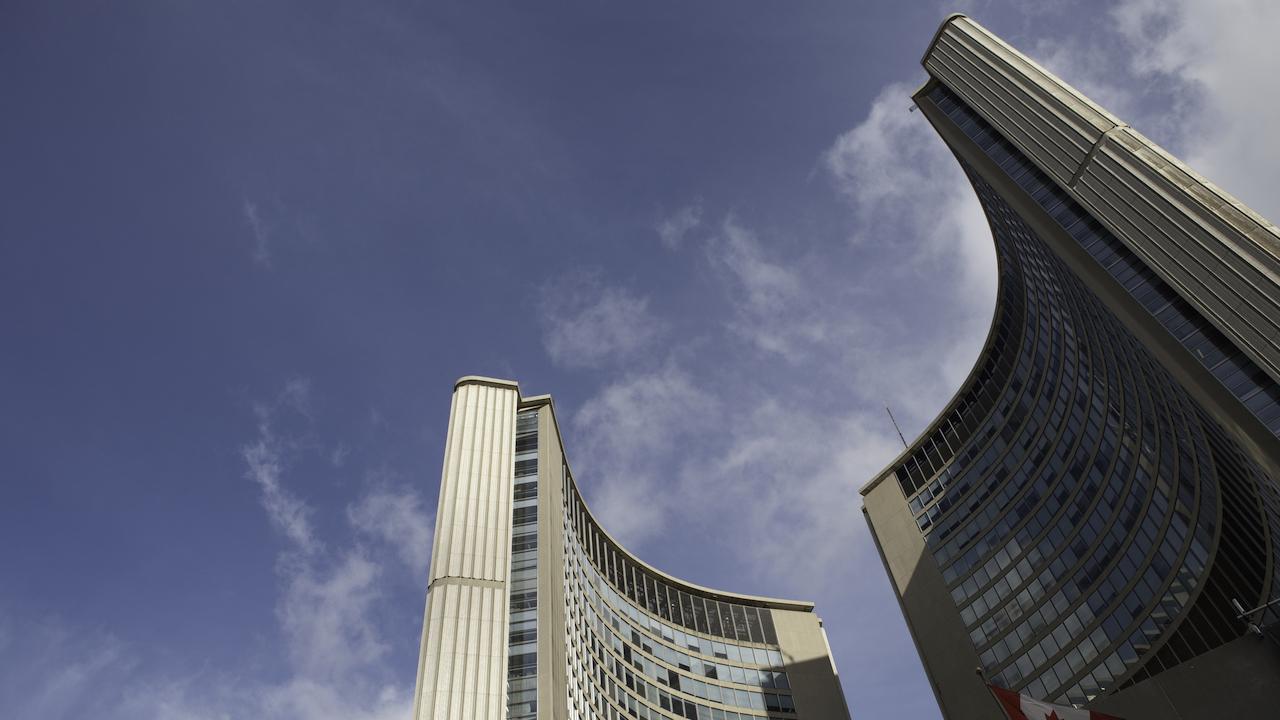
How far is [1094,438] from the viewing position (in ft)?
268

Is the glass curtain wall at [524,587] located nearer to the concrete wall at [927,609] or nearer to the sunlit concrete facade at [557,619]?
the sunlit concrete facade at [557,619]

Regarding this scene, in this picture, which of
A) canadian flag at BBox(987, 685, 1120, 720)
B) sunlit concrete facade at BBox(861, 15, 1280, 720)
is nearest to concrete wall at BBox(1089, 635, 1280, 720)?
sunlit concrete facade at BBox(861, 15, 1280, 720)

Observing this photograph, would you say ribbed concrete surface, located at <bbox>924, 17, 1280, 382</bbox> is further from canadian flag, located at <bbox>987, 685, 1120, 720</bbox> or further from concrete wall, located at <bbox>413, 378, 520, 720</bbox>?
concrete wall, located at <bbox>413, 378, 520, 720</bbox>

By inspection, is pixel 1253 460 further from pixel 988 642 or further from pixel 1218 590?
pixel 988 642

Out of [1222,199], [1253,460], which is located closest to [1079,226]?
[1222,199]

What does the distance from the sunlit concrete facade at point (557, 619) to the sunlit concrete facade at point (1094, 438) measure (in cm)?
1967

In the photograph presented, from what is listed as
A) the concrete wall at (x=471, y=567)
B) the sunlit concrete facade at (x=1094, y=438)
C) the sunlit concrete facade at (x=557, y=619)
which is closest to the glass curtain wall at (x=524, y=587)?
the sunlit concrete facade at (x=557, y=619)

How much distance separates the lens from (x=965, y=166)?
80.4 metres

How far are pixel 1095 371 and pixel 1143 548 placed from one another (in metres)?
18.5

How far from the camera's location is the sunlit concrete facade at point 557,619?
5325cm

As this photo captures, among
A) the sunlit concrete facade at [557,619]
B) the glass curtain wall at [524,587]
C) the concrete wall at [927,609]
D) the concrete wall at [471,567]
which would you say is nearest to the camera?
the concrete wall at [471,567]

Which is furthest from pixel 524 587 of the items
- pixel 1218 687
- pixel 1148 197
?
pixel 1218 687

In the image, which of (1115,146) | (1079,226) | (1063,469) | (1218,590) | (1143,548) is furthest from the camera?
(1063,469)

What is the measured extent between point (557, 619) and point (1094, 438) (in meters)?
60.1
